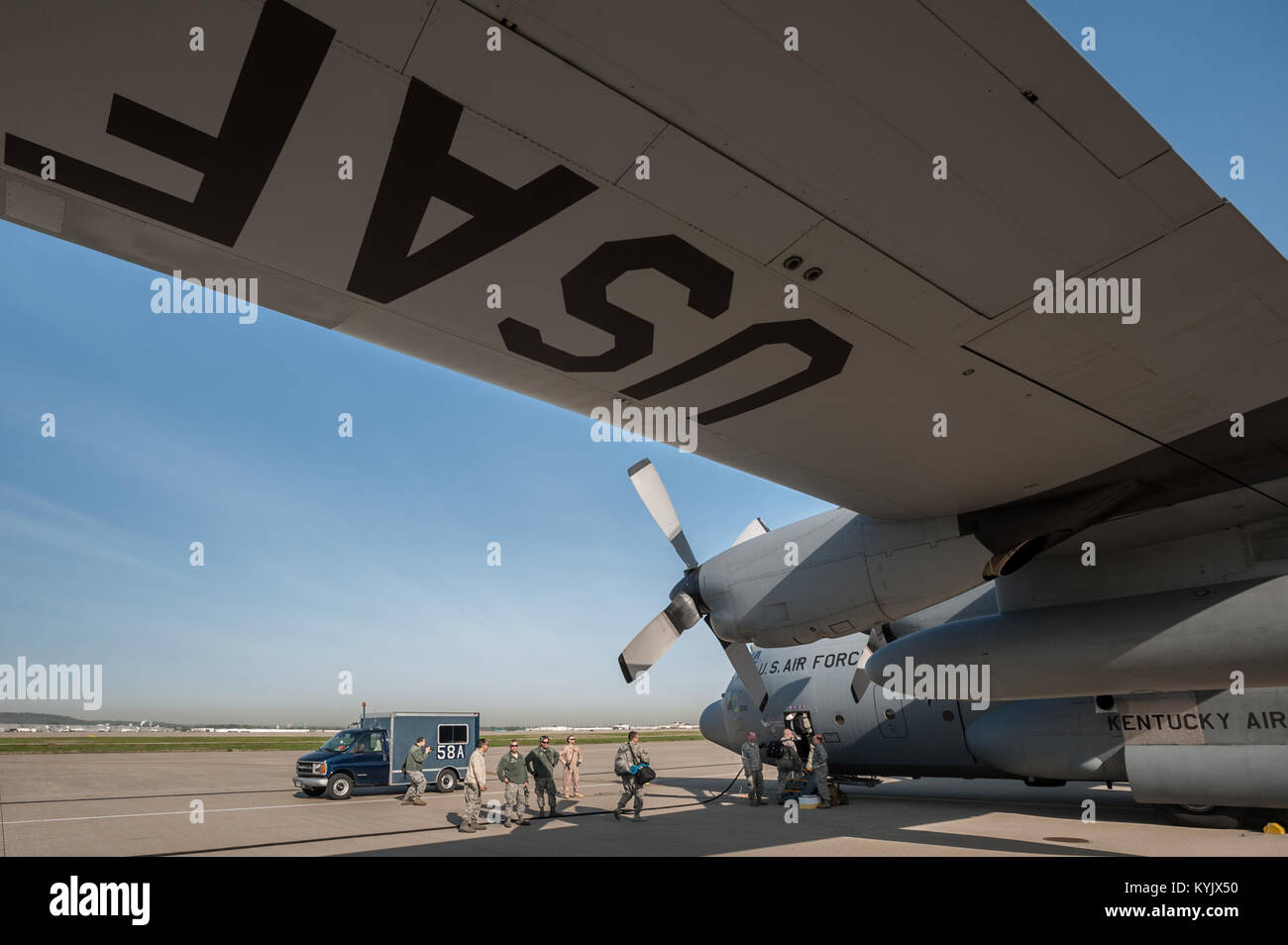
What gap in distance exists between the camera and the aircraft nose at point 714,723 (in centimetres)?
1892

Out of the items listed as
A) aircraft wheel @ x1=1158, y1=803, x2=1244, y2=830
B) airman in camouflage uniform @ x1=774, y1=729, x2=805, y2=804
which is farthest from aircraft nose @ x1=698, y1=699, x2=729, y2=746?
aircraft wheel @ x1=1158, y1=803, x2=1244, y2=830

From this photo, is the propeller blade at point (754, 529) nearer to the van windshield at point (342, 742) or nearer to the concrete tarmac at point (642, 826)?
the concrete tarmac at point (642, 826)

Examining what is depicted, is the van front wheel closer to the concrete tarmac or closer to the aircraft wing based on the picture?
the concrete tarmac

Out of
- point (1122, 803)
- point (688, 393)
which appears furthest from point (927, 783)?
point (688, 393)

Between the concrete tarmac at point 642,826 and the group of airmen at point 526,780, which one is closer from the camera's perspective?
the concrete tarmac at point 642,826

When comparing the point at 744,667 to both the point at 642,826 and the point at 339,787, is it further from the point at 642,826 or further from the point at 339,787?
the point at 339,787

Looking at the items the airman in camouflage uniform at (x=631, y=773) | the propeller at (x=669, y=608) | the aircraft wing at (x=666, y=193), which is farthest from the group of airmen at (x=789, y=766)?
the aircraft wing at (x=666, y=193)

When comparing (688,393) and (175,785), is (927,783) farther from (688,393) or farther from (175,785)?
(175,785)

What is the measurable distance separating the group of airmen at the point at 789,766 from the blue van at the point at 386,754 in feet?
25.4

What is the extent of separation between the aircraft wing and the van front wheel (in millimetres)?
16796
